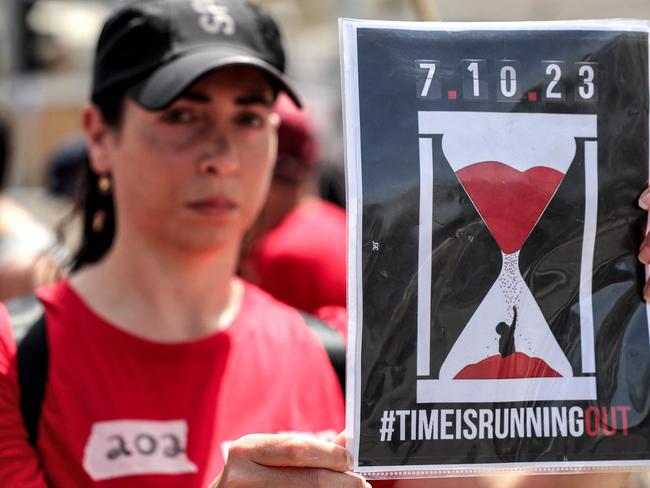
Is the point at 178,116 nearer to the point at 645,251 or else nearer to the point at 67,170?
the point at 645,251

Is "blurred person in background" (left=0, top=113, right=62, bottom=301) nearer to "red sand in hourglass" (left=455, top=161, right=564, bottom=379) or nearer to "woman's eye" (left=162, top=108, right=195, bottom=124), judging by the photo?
"woman's eye" (left=162, top=108, right=195, bottom=124)

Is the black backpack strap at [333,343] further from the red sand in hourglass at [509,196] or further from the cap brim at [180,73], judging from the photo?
the red sand in hourglass at [509,196]

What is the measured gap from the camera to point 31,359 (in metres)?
1.61

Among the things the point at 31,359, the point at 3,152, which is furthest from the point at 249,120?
the point at 3,152

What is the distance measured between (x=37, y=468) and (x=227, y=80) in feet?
2.41

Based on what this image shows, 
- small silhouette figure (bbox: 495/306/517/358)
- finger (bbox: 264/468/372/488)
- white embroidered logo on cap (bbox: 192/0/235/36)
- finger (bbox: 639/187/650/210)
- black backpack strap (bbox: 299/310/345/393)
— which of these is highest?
white embroidered logo on cap (bbox: 192/0/235/36)

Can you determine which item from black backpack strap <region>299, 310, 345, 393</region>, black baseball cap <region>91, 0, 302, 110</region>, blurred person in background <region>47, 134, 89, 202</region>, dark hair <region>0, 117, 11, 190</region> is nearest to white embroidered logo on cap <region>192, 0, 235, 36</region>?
black baseball cap <region>91, 0, 302, 110</region>

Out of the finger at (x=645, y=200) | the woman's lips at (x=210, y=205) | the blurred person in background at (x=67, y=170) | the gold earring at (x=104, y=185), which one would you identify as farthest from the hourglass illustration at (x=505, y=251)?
the blurred person in background at (x=67, y=170)

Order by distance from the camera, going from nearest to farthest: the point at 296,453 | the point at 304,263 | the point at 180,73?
the point at 296,453
the point at 180,73
the point at 304,263

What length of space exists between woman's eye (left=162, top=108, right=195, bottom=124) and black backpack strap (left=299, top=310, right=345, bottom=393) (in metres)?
0.43

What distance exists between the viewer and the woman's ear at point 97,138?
192 cm

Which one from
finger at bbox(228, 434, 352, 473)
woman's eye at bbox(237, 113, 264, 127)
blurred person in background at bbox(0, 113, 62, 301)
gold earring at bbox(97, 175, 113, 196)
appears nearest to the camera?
finger at bbox(228, 434, 352, 473)

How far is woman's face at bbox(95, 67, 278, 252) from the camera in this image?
1.76 m

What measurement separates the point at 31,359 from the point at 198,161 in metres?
0.44
